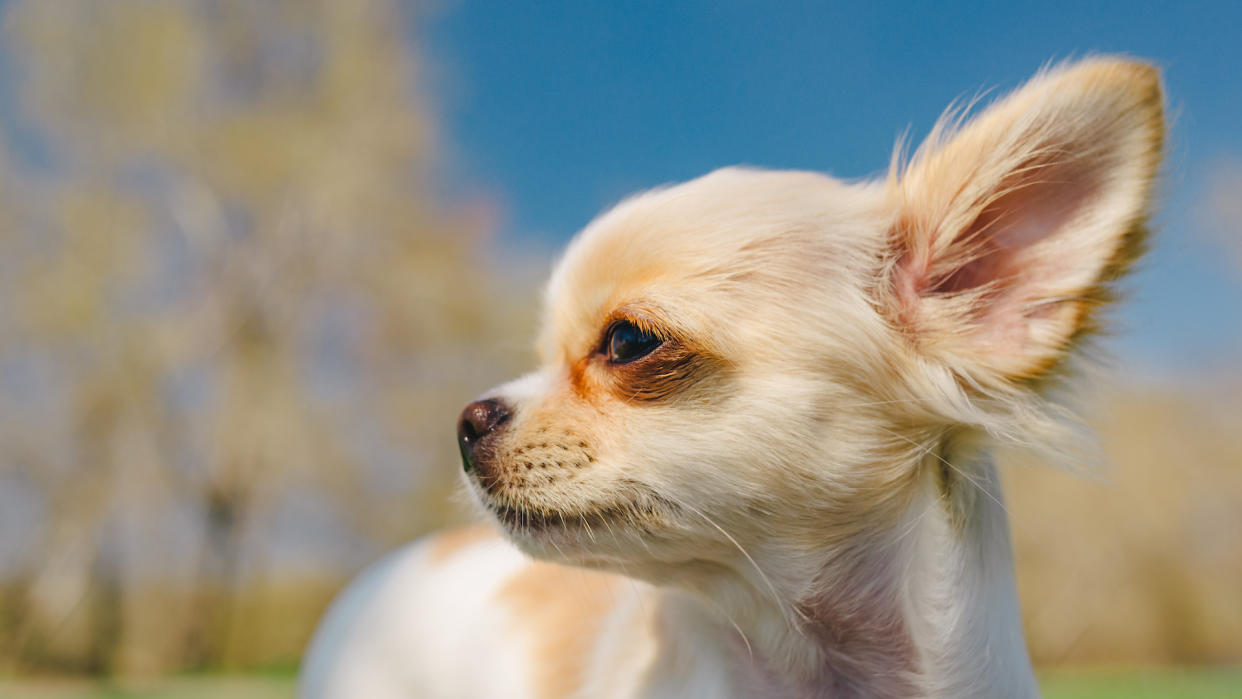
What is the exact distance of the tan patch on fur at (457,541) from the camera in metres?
3.05

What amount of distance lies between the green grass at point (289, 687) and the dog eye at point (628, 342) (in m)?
5.57

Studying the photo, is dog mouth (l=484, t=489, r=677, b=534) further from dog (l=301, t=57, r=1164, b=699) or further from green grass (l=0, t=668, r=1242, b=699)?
green grass (l=0, t=668, r=1242, b=699)

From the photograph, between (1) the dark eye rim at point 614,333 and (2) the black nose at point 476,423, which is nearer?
(1) the dark eye rim at point 614,333

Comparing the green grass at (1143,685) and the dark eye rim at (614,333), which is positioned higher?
the dark eye rim at (614,333)

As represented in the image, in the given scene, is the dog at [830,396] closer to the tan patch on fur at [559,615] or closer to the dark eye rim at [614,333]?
the dark eye rim at [614,333]

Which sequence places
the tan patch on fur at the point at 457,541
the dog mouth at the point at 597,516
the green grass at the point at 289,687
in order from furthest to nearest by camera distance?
1. the green grass at the point at 289,687
2. the tan patch on fur at the point at 457,541
3. the dog mouth at the point at 597,516

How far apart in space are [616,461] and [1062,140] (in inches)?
44.3

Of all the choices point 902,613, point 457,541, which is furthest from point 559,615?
point 902,613

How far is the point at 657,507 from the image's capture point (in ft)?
5.66

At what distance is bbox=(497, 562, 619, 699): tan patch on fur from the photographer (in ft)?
7.61

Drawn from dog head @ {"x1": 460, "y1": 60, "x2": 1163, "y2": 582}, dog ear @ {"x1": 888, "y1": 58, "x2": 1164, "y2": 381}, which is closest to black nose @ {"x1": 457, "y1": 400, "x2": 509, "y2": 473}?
dog head @ {"x1": 460, "y1": 60, "x2": 1163, "y2": 582}

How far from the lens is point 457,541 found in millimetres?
3137

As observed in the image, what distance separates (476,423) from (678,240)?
23.2 inches

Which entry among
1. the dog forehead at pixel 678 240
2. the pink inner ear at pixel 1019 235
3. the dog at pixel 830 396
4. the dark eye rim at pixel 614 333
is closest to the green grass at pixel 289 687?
the dog at pixel 830 396
